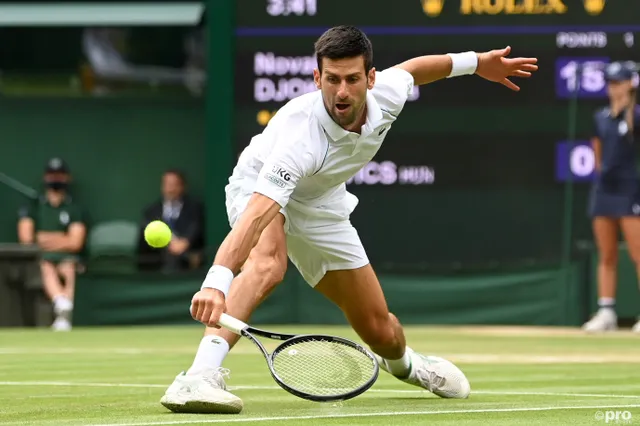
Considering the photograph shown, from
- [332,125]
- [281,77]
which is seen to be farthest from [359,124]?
[281,77]

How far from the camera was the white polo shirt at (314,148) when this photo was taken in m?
6.01

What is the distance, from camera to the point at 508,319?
14.8 meters

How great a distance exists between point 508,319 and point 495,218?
127cm

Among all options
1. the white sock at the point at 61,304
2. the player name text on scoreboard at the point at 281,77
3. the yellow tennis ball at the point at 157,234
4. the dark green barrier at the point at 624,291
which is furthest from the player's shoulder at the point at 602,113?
the yellow tennis ball at the point at 157,234

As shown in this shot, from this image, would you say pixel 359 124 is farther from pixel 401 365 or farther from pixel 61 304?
pixel 61 304

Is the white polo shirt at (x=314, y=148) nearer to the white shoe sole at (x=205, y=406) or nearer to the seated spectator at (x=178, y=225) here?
the white shoe sole at (x=205, y=406)

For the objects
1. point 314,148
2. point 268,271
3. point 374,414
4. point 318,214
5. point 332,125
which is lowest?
point 374,414

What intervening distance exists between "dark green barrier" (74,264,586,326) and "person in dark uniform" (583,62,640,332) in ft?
2.26

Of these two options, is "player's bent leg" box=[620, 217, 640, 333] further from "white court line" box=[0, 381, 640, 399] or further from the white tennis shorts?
the white tennis shorts

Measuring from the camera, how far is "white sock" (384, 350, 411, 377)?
7.14 metres

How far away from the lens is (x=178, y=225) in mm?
15352

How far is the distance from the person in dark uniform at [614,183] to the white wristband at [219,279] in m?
8.63

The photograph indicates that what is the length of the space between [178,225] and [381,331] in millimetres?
8632

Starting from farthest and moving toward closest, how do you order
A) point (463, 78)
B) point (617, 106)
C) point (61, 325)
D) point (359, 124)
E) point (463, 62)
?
point (61, 325) → point (463, 78) → point (617, 106) → point (463, 62) → point (359, 124)
